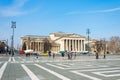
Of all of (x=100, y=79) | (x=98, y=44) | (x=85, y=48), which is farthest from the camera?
(x=85, y=48)

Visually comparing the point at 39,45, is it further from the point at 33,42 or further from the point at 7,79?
the point at 7,79

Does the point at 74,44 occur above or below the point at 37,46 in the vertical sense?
above

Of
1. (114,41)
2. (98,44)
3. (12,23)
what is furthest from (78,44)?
(12,23)

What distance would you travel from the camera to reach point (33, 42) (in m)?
168

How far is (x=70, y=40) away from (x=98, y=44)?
4274 cm

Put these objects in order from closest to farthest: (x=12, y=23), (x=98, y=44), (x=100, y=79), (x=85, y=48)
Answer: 1. (x=100, y=79)
2. (x=12, y=23)
3. (x=98, y=44)
4. (x=85, y=48)

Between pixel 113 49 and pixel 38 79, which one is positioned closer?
pixel 38 79

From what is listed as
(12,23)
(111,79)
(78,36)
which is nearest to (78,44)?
(78,36)

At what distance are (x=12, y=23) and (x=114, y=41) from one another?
108 meters

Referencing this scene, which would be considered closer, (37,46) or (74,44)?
(37,46)

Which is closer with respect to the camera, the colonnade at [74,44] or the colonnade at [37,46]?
the colonnade at [37,46]

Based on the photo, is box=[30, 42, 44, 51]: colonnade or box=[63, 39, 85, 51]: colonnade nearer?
box=[30, 42, 44, 51]: colonnade

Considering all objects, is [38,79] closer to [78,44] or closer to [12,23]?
[12,23]

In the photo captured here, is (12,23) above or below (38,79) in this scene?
above
